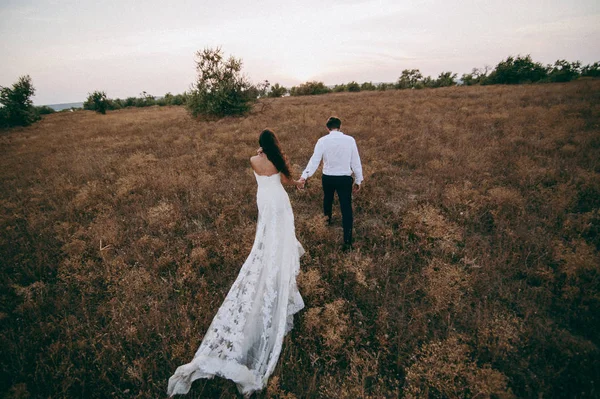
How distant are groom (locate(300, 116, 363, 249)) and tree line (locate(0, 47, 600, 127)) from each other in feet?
52.9

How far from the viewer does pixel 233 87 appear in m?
18.5

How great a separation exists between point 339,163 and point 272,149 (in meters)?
1.66

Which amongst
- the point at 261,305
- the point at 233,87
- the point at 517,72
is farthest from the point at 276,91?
the point at 261,305

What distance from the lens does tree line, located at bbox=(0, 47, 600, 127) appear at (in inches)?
730

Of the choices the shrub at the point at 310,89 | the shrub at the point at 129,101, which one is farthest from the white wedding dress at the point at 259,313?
the shrub at the point at 129,101

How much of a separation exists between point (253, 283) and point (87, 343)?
8.17 feet

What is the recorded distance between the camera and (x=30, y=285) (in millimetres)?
4285

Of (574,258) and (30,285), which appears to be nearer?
(574,258)

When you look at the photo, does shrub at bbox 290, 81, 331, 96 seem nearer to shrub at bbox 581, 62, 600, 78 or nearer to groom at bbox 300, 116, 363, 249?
shrub at bbox 581, 62, 600, 78

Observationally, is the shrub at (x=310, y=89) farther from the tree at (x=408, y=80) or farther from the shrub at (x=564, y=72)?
the shrub at (x=564, y=72)

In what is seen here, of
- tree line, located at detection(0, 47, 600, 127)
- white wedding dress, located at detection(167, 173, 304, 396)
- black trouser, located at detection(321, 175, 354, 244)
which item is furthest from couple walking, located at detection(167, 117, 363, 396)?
tree line, located at detection(0, 47, 600, 127)

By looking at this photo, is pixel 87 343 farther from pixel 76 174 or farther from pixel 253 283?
pixel 76 174

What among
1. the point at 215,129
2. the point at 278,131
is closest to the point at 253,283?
the point at 278,131

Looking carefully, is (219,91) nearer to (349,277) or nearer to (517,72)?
(349,277)
